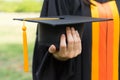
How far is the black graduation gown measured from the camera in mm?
2219

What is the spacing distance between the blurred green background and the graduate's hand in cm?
375

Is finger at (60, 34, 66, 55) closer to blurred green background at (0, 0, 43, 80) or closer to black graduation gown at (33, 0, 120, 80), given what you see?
black graduation gown at (33, 0, 120, 80)

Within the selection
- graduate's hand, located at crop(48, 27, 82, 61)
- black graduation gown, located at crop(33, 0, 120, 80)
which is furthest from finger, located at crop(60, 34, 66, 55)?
black graduation gown, located at crop(33, 0, 120, 80)

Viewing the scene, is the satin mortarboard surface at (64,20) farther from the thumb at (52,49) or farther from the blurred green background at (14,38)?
the blurred green background at (14,38)

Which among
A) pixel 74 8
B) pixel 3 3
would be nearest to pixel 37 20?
pixel 74 8

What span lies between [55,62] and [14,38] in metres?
6.04

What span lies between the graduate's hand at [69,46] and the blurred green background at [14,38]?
3754 millimetres

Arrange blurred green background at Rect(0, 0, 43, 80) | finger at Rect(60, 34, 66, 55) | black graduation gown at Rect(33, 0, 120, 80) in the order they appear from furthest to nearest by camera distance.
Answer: blurred green background at Rect(0, 0, 43, 80) → black graduation gown at Rect(33, 0, 120, 80) → finger at Rect(60, 34, 66, 55)

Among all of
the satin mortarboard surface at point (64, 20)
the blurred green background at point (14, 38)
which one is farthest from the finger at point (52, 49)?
the blurred green background at point (14, 38)

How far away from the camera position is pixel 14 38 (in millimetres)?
8250

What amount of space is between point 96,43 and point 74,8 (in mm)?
203

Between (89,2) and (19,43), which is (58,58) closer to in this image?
(89,2)

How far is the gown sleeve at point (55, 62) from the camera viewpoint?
2223 millimetres

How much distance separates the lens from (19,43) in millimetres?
7906
